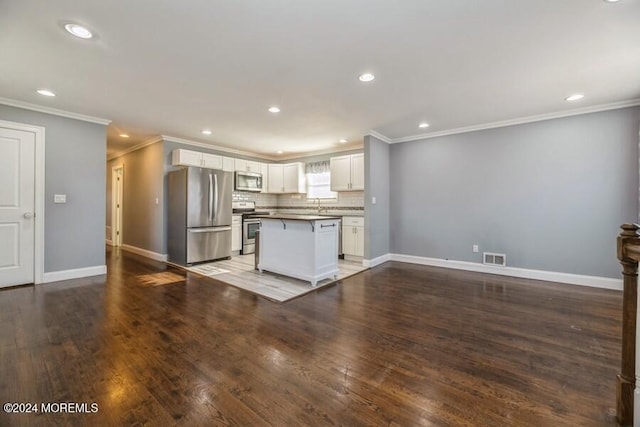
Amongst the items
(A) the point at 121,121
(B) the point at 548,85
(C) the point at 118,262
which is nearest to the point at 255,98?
(A) the point at 121,121

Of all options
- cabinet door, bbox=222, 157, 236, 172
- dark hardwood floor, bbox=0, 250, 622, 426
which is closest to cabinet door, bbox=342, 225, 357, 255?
dark hardwood floor, bbox=0, 250, 622, 426

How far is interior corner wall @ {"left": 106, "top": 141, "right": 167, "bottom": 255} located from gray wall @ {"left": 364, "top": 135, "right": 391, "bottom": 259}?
399 centimetres

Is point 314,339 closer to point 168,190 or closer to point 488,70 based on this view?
point 488,70

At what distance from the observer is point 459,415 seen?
1453 mm

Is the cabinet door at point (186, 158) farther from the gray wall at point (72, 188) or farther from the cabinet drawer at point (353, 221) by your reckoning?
the cabinet drawer at point (353, 221)

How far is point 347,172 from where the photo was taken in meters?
5.83

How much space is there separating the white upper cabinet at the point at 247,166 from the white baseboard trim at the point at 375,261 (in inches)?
139

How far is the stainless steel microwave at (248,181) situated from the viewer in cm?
630

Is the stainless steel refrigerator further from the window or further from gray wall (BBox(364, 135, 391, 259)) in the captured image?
gray wall (BBox(364, 135, 391, 259))

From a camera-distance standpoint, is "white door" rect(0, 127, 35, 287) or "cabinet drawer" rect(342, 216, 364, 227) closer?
"white door" rect(0, 127, 35, 287)

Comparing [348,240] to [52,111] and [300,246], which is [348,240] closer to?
→ [300,246]

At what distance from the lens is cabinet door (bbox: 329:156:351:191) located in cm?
582

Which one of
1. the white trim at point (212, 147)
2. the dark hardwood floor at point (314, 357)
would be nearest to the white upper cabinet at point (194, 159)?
the white trim at point (212, 147)

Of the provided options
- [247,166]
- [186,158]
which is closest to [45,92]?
[186,158]
